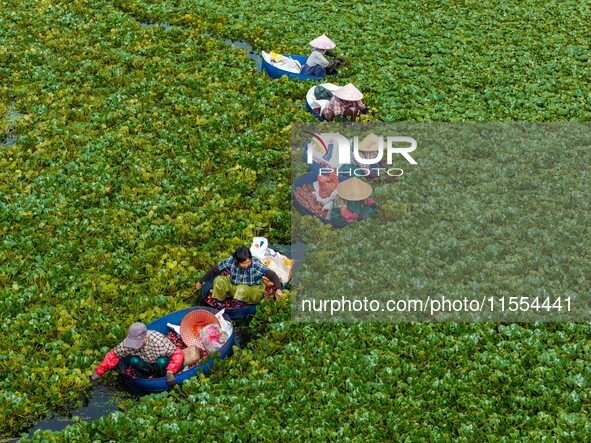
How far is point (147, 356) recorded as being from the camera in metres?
9.85

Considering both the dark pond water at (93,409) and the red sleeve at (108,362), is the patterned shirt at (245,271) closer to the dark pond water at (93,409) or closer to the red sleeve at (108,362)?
the red sleeve at (108,362)

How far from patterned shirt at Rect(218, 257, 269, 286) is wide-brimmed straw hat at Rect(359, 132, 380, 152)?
13.3ft

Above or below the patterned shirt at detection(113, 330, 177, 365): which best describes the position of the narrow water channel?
above

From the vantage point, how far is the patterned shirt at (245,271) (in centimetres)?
1103

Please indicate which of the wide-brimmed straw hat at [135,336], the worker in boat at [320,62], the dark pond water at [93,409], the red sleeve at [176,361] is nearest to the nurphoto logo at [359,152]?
the worker in boat at [320,62]

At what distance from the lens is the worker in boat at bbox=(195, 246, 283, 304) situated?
10992 millimetres

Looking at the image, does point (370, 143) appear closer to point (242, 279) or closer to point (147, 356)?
point (242, 279)

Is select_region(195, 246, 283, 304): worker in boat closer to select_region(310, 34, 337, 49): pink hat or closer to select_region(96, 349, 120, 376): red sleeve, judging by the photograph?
select_region(96, 349, 120, 376): red sleeve

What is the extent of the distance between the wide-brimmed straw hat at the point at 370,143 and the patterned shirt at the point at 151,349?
599 cm

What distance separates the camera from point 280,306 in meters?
11.0

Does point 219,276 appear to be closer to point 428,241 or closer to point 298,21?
point 428,241

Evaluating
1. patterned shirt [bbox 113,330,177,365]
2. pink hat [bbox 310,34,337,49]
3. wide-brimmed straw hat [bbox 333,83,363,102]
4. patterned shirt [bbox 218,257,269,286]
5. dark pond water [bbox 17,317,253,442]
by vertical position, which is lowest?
dark pond water [bbox 17,317,253,442]

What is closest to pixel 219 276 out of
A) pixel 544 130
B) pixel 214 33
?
pixel 544 130

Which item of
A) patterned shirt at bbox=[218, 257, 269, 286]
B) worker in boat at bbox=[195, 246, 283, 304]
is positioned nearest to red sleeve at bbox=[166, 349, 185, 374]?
worker in boat at bbox=[195, 246, 283, 304]
